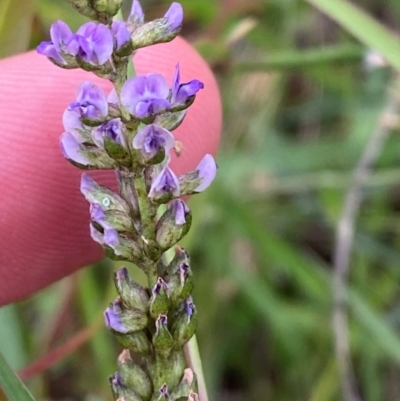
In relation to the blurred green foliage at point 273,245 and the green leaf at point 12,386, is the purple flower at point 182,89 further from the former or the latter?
the blurred green foliage at point 273,245

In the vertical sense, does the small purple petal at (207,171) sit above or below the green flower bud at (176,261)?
above

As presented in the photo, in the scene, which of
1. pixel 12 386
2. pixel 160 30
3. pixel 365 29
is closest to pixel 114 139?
pixel 160 30

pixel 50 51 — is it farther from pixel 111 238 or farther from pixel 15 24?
pixel 15 24

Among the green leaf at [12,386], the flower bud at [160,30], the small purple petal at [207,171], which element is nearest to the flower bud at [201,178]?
the small purple petal at [207,171]

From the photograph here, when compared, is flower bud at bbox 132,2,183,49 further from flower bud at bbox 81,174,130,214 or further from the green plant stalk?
the green plant stalk

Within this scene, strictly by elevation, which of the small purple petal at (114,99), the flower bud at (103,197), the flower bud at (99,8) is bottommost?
the flower bud at (103,197)

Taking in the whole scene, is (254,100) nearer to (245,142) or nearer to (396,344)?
(245,142)
